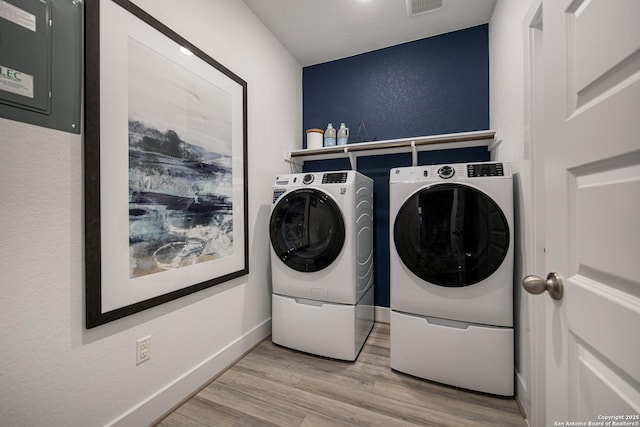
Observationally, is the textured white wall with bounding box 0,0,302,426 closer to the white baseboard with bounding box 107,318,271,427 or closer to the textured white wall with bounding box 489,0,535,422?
the white baseboard with bounding box 107,318,271,427

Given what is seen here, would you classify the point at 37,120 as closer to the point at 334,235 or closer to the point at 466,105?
the point at 334,235

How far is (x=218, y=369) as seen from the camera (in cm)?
167

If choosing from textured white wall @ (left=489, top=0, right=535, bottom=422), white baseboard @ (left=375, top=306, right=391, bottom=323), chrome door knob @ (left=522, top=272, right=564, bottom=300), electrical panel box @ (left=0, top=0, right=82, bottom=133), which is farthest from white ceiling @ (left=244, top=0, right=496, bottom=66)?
white baseboard @ (left=375, top=306, right=391, bottom=323)

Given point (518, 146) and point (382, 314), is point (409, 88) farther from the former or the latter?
point (382, 314)

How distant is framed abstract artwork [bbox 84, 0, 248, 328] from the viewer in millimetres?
1072

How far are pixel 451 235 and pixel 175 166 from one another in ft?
5.26

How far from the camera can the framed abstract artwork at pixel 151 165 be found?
3.52ft

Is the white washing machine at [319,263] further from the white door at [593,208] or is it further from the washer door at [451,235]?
the white door at [593,208]

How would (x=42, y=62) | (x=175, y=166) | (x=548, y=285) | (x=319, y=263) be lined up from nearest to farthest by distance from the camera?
(x=548, y=285) < (x=42, y=62) < (x=175, y=166) < (x=319, y=263)

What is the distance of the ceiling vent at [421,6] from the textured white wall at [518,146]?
1.37 ft

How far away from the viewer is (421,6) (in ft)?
6.43

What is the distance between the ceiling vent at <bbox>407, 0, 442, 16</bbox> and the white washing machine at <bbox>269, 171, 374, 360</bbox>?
4.34 ft

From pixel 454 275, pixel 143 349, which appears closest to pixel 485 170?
pixel 454 275

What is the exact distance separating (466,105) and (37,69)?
2.67 metres
